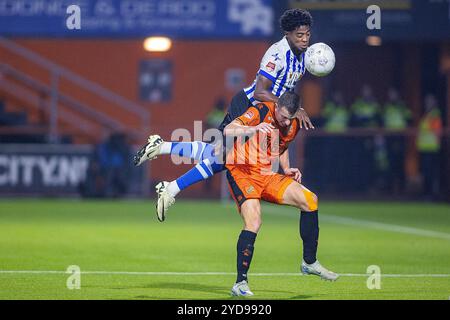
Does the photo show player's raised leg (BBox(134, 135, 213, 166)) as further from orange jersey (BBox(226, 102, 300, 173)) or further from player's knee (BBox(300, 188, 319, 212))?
player's knee (BBox(300, 188, 319, 212))

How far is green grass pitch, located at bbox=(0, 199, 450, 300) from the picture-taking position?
10.7 metres

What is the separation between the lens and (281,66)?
1211 cm

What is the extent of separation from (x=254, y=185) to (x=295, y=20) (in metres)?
1.98

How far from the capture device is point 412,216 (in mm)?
22719

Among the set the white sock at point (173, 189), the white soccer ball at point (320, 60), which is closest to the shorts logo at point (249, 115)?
the white sock at point (173, 189)

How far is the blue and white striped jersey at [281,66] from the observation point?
12047mm

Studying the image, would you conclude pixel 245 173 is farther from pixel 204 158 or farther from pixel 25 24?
pixel 25 24

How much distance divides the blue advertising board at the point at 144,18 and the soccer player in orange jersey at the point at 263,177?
54.3 feet

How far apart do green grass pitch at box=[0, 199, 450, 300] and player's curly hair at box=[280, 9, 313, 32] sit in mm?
2607

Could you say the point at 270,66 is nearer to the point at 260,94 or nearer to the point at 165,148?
the point at 260,94

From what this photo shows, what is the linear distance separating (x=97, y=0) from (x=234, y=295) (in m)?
17.7

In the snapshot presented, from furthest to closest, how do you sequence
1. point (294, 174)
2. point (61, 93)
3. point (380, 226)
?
1. point (61, 93)
2. point (380, 226)
3. point (294, 174)

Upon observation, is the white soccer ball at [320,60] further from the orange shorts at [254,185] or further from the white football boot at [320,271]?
the white football boot at [320,271]

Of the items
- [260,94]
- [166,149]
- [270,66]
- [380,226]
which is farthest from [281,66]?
[380,226]
